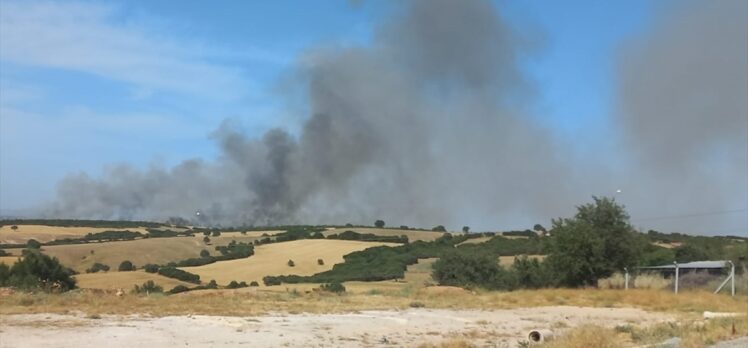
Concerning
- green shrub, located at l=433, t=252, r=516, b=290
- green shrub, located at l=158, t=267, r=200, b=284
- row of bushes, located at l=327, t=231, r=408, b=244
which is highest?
row of bushes, located at l=327, t=231, r=408, b=244

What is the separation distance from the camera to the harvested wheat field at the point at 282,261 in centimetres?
8100

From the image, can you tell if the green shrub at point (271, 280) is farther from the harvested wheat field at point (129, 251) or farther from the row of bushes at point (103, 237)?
the row of bushes at point (103, 237)

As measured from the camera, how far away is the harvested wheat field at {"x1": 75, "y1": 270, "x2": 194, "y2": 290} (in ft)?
186

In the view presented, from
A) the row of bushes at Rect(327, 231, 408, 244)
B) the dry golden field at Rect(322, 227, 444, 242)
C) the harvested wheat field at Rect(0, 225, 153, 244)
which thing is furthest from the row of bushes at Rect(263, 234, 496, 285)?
the harvested wheat field at Rect(0, 225, 153, 244)

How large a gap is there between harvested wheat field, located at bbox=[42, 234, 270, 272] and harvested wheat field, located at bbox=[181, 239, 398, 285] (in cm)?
683

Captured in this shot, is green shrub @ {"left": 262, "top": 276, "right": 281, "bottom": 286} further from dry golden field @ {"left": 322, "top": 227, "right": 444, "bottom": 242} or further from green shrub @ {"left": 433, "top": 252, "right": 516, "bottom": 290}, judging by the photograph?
dry golden field @ {"left": 322, "top": 227, "right": 444, "bottom": 242}

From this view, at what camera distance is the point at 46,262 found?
5172cm

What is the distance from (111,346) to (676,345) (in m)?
13.4

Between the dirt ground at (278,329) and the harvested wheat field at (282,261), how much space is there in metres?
47.3

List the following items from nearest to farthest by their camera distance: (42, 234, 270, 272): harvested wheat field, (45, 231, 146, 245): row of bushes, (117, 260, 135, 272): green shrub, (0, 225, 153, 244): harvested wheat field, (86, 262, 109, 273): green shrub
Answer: (86, 262, 109, 273): green shrub → (117, 260, 135, 272): green shrub → (42, 234, 270, 272): harvested wheat field → (0, 225, 153, 244): harvested wheat field → (45, 231, 146, 245): row of bushes

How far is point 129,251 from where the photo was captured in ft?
289

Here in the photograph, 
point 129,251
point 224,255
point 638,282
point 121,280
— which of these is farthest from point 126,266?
point 638,282

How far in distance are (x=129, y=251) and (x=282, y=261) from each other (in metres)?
19.1

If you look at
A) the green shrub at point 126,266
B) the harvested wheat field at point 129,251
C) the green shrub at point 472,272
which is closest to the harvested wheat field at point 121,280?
the green shrub at point 126,266
